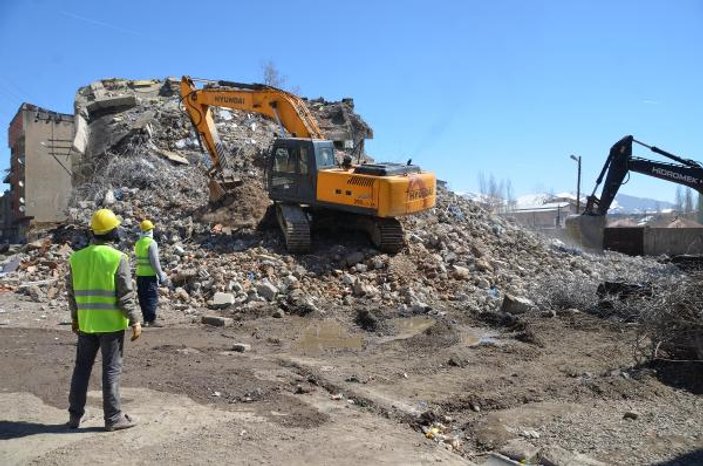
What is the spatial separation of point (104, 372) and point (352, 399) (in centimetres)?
224

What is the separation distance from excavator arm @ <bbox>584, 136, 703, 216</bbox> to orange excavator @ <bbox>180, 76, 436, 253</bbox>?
850cm

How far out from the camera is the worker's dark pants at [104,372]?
15.4ft

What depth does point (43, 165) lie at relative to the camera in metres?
19.7

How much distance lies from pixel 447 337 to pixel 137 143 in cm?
1283

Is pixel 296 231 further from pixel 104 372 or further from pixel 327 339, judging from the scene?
pixel 104 372

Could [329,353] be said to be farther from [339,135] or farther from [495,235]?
[339,135]

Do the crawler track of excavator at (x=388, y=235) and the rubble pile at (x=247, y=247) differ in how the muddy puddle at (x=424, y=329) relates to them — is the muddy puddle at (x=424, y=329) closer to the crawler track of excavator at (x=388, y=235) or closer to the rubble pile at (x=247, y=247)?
the rubble pile at (x=247, y=247)

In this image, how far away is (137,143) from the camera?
18781mm

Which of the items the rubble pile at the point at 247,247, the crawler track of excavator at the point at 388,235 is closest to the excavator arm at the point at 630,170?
the rubble pile at the point at 247,247

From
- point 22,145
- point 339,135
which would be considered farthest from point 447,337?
point 22,145

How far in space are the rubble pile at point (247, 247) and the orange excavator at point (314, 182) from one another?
50 cm

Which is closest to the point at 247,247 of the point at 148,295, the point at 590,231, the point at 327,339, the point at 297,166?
the point at 297,166

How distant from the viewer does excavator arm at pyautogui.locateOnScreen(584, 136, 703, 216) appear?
1878cm

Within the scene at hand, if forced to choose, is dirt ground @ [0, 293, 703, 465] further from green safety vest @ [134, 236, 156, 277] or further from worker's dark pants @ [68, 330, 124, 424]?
green safety vest @ [134, 236, 156, 277]
